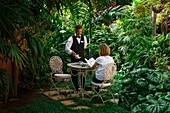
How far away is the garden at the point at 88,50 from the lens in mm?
4918

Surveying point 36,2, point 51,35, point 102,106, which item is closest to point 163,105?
point 102,106

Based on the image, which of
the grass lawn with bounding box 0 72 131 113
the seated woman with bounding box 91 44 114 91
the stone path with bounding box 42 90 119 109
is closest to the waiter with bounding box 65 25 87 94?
the stone path with bounding box 42 90 119 109

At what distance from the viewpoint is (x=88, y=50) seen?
10.4 meters

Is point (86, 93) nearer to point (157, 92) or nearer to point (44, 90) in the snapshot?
point (44, 90)

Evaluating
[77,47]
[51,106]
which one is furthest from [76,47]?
[51,106]

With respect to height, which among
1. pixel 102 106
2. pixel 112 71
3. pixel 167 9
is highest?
pixel 167 9

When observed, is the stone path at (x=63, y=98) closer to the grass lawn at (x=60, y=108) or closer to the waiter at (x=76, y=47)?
the grass lawn at (x=60, y=108)

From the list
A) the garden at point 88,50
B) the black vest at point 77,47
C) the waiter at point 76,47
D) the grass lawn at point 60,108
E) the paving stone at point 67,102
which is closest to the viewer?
the garden at point 88,50

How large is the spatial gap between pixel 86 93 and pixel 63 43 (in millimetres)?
3305

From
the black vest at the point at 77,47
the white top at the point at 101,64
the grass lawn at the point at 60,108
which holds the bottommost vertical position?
the grass lawn at the point at 60,108

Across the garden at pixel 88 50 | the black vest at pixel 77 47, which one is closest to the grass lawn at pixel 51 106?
the garden at pixel 88 50

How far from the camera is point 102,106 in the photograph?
19.2ft

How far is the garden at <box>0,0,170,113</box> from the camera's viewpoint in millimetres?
4918

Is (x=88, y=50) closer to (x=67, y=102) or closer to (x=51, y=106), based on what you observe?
(x=67, y=102)
